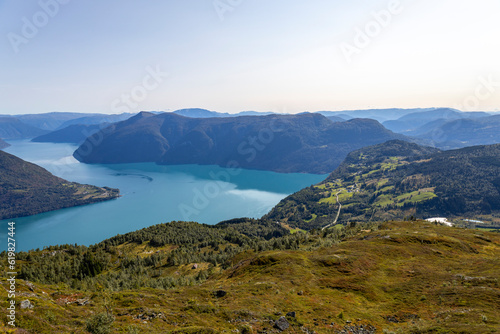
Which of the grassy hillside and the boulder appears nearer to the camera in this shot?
the grassy hillside

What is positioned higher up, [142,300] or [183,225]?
[142,300]

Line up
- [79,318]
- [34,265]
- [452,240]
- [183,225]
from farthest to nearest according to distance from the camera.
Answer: [183,225], [34,265], [452,240], [79,318]

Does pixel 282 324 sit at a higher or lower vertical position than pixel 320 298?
higher

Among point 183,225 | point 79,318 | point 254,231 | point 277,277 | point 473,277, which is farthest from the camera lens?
point 254,231

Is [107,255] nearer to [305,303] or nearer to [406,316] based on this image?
[305,303]

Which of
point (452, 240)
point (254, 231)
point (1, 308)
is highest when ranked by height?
point (1, 308)

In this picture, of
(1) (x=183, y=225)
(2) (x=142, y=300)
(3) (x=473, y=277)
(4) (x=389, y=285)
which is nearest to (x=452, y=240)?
(3) (x=473, y=277)

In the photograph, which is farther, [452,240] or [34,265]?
[34,265]

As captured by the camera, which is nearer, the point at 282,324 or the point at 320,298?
the point at 282,324

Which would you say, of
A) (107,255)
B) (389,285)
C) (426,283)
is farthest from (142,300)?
(107,255)

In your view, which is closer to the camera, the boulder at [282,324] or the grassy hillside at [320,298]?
the grassy hillside at [320,298]
